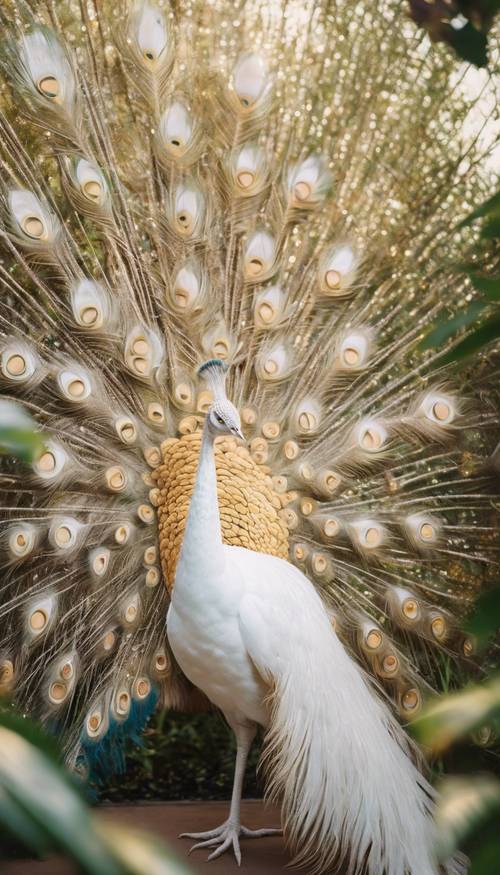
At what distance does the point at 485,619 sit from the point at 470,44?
355 millimetres

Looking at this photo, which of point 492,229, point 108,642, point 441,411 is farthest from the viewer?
point 441,411

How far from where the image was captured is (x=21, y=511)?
2.79 metres

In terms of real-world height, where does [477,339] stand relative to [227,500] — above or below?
below

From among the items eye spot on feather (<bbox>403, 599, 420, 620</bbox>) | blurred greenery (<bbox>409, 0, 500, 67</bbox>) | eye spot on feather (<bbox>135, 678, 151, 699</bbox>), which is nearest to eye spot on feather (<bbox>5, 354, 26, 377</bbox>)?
eye spot on feather (<bbox>135, 678, 151, 699</bbox>)

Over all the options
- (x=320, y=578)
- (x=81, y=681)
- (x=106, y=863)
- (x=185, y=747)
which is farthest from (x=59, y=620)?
(x=106, y=863)

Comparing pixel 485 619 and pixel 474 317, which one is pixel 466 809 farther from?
pixel 474 317

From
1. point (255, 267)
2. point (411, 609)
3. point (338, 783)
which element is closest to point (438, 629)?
point (411, 609)

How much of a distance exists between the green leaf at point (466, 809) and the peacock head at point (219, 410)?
6.52 feet

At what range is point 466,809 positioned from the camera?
0.41 metres

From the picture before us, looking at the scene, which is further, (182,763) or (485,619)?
(182,763)

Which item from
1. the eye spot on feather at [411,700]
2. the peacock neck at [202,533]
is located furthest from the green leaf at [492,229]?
the eye spot on feather at [411,700]

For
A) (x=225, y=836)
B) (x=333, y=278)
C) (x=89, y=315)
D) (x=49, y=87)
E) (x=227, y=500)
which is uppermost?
(x=49, y=87)

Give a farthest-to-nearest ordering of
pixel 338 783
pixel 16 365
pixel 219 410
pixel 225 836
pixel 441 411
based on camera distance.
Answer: pixel 441 411 < pixel 16 365 < pixel 225 836 < pixel 219 410 < pixel 338 783

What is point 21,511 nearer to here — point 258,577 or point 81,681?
point 81,681
